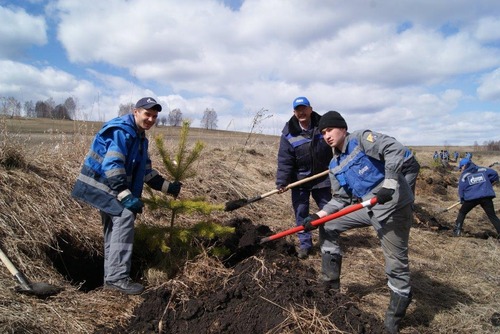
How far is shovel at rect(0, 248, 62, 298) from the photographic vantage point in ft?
9.48

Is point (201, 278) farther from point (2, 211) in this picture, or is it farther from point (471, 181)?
point (471, 181)

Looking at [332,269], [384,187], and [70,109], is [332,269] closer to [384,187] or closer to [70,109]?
[384,187]

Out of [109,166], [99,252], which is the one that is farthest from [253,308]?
[99,252]

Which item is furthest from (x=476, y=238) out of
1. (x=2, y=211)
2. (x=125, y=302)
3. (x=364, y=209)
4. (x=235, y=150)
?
(x=2, y=211)

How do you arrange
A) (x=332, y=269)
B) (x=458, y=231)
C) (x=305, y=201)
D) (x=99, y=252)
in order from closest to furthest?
(x=332, y=269), (x=99, y=252), (x=305, y=201), (x=458, y=231)

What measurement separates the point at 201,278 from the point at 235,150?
737cm

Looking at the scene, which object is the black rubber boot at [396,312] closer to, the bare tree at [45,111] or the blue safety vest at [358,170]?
the blue safety vest at [358,170]

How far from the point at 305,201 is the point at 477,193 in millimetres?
5196

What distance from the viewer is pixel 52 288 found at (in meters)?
3.01

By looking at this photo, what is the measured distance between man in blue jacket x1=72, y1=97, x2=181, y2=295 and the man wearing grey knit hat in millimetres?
1793

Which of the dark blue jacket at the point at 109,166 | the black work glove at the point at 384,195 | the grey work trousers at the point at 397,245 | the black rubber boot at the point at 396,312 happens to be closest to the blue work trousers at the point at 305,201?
the grey work trousers at the point at 397,245

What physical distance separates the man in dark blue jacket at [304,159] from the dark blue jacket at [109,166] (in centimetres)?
221

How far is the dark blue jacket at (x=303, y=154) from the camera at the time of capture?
15.1ft

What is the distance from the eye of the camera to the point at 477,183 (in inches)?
303
